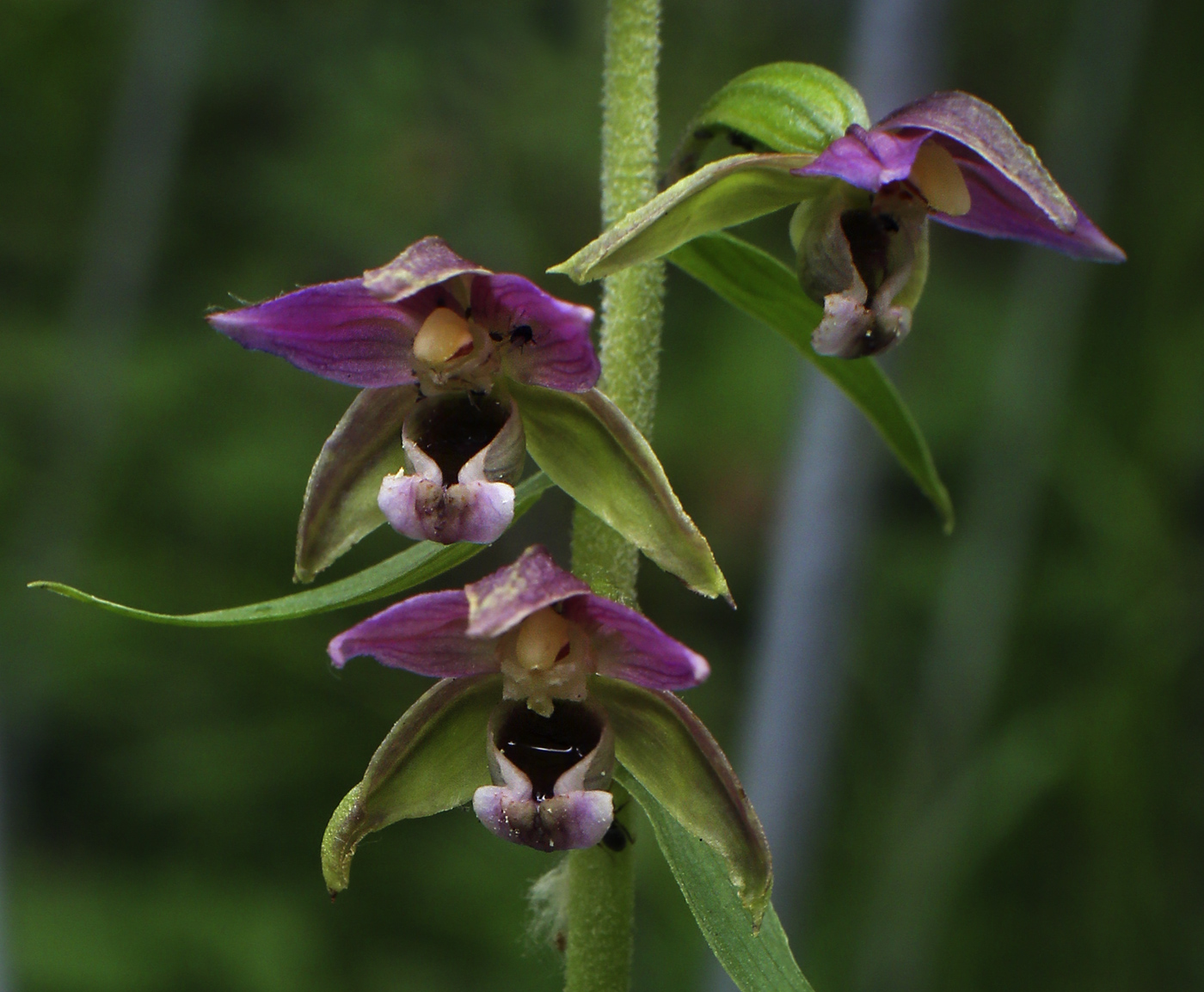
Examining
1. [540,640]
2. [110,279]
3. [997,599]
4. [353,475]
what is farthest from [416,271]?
[110,279]

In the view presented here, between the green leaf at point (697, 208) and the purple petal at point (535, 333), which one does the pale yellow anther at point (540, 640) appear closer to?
the purple petal at point (535, 333)

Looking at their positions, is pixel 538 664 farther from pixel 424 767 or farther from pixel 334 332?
pixel 334 332

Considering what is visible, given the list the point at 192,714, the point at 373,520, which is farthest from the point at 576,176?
the point at 373,520

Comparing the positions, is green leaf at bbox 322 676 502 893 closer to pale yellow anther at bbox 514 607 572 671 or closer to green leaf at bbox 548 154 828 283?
pale yellow anther at bbox 514 607 572 671

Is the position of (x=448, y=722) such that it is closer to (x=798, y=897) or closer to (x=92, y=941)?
(x=798, y=897)

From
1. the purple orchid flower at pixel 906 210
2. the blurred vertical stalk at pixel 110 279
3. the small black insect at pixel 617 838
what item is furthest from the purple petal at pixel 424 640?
the blurred vertical stalk at pixel 110 279
